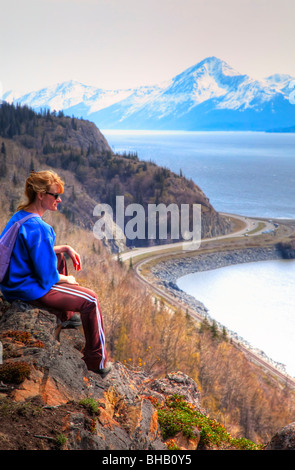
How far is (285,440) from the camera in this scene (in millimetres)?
7656

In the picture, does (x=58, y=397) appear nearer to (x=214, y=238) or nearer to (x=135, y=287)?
(x=135, y=287)

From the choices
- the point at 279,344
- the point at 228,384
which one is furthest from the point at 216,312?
the point at 228,384

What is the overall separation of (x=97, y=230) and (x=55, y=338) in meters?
121

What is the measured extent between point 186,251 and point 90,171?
53.7 meters

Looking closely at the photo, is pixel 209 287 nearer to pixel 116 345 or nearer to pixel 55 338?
pixel 116 345

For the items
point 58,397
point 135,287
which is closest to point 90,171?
point 135,287

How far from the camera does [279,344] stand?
69.4 metres

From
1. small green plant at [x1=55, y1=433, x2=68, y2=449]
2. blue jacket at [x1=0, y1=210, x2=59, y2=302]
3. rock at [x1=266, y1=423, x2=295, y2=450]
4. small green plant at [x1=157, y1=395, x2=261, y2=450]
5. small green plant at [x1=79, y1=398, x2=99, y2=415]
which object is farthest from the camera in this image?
small green plant at [x1=157, y1=395, x2=261, y2=450]

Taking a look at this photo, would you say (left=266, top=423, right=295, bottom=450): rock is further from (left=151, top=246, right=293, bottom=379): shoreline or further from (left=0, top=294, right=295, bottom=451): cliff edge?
(left=151, top=246, right=293, bottom=379): shoreline

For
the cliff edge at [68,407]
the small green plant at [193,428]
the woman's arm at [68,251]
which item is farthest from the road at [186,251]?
the woman's arm at [68,251]

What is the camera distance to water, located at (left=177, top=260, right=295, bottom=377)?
7094cm

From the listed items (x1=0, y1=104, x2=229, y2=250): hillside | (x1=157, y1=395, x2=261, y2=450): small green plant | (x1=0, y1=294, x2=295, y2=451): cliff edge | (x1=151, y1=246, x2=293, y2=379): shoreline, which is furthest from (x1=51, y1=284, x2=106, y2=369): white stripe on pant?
(x1=0, y1=104, x2=229, y2=250): hillside

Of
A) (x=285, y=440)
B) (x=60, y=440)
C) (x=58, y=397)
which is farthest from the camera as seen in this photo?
(x=285, y=440)

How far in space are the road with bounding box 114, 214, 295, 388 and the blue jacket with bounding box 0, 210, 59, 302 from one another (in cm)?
5186
